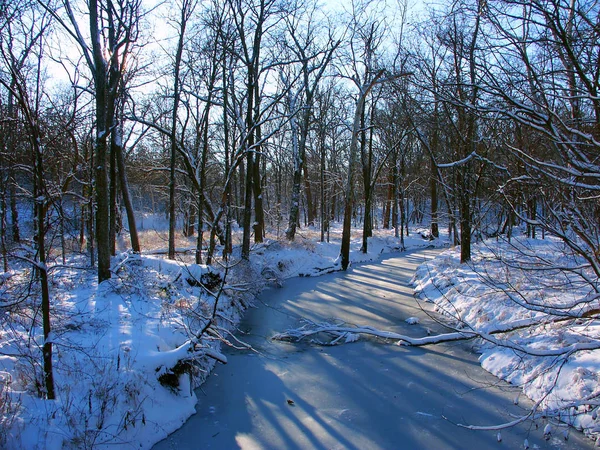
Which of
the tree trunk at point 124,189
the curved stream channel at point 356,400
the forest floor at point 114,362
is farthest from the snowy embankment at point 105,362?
the tree trunk at point 124,189

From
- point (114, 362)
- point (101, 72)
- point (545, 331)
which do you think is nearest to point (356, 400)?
point (545, 331)

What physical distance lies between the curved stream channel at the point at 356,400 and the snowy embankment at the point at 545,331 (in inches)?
13.5

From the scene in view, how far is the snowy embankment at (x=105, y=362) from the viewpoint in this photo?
4457 millimetres

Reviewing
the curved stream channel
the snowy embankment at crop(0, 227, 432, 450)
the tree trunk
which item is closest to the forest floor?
the snowy embankment at crop(0, 227, 432, 450)

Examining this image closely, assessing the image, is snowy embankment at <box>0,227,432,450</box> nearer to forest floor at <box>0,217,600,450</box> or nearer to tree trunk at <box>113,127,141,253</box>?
forest floor at <box>0,217,600,450</box>

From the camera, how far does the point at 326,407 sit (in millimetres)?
5941

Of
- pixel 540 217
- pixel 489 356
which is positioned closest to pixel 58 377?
pixel 540 217

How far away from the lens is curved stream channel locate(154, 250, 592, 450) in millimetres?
5113

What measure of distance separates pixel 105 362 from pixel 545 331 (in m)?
7.00

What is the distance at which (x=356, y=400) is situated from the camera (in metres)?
6.14

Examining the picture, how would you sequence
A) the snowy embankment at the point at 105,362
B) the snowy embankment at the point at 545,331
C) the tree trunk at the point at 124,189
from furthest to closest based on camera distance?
1. the tree trunk at the point at 124,189
2. the snowy embankment at the point at 105,362
3. the snowy embankment at the point at 545,331

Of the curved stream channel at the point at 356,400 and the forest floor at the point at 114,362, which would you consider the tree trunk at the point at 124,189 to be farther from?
the curved stream channel at the point at 356,400

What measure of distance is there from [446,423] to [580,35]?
4.89 meters

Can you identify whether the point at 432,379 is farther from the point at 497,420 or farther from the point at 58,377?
the point at 58,377
